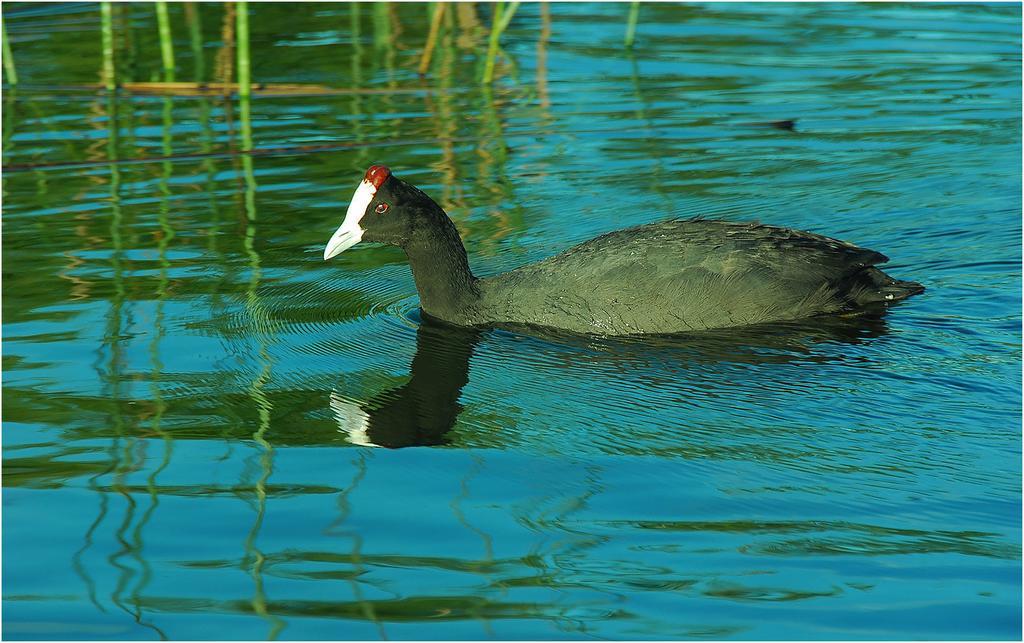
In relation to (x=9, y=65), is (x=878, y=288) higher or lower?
lower

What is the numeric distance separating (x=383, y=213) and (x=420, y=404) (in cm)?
118

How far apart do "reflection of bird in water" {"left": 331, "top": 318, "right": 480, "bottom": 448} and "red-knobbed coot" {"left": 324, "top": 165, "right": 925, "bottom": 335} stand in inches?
11.1

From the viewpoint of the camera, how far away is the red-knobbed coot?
549 centimetres

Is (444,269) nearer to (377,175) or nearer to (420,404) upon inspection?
(377,175)

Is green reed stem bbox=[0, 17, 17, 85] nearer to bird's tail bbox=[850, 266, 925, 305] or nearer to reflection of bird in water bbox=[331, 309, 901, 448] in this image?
reflection of bird in water bbox=[331, 309, 901, 448]

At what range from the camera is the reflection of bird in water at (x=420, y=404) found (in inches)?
182

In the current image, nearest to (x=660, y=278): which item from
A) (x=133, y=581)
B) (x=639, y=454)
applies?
(x=639, y=454)

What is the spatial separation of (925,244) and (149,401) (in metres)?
3.69

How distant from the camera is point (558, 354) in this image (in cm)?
537

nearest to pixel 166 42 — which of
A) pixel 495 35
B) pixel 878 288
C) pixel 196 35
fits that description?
pixel 196 35

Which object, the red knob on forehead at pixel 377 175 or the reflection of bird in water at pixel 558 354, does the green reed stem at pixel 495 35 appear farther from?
the reflection of bird in water at pixel 558 354

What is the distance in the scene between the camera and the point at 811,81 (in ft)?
32.9

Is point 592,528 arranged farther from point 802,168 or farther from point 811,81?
point 811,81

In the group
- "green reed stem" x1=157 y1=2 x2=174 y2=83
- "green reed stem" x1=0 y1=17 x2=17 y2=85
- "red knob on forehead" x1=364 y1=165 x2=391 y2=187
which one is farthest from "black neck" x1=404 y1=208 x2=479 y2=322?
"green reed stem" x1=0 y1=17 x2=17 y2=85
